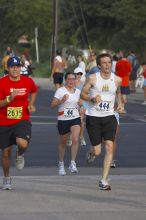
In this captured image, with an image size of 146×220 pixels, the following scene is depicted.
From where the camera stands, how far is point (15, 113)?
36.7 ft

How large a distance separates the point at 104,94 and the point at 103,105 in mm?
145

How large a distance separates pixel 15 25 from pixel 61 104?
189ft

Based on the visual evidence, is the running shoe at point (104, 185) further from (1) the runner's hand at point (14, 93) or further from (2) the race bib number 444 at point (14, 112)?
(1) the runner's hand at point (14, 93)

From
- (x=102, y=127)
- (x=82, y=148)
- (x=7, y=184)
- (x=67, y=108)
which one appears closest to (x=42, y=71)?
(x=82, y=148)

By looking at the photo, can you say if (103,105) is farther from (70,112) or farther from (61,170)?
(70,112)

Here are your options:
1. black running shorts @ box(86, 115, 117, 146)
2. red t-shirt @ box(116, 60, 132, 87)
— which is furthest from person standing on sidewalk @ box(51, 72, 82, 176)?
red t-shirt @ box(116, 60, 132, 87)

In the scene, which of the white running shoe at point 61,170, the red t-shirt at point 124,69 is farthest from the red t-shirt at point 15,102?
the red t-shirt at point 124,69

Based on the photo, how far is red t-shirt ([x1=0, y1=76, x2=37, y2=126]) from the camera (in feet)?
36.4

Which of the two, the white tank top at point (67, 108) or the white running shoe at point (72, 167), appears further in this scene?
the white tank top at point (67, 108)

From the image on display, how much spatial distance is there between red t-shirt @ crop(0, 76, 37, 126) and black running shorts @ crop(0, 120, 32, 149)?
0.06 m

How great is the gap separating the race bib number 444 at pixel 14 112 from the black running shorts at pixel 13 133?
0.09m

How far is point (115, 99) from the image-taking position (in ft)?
39.8

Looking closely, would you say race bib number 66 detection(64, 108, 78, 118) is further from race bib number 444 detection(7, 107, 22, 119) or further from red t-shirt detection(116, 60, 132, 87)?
red t-shirt detection(116, 60, 132, 87)

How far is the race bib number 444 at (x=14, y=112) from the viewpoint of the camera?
1113 centimetres
